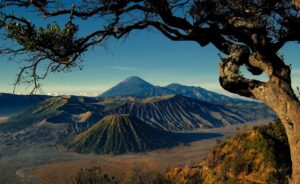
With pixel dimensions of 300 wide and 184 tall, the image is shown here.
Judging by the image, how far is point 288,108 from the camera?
11117 millimetres

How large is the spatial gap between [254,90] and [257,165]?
1893 cm

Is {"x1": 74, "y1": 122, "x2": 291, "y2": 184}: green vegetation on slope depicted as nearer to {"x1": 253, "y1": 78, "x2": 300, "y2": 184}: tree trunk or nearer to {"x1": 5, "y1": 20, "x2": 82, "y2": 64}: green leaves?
{"x1": 253, "y1": 78, "x2": 300, "y2": 184}: tree trunk

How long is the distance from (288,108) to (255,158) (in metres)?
20.9

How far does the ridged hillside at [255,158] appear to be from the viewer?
2141 cm

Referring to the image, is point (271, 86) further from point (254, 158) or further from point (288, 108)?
point (254, 158)

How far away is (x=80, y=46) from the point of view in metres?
14.3

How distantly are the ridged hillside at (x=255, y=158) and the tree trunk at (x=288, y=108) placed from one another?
305cm

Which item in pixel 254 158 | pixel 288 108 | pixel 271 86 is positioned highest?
pixel 271 86

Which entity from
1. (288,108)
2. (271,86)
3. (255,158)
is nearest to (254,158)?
(255,158)

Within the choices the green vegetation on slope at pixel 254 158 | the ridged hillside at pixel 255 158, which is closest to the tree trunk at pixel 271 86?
the ridged hillside at pixel 255 158

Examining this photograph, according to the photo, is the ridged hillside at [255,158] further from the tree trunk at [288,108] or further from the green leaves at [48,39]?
the green leaves at [48,39]

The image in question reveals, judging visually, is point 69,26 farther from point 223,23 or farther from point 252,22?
point 252,22

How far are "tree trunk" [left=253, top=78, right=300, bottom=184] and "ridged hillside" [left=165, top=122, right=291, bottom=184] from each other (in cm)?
305

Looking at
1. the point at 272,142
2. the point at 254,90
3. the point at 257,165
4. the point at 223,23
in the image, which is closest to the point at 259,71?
the point at 254,90
